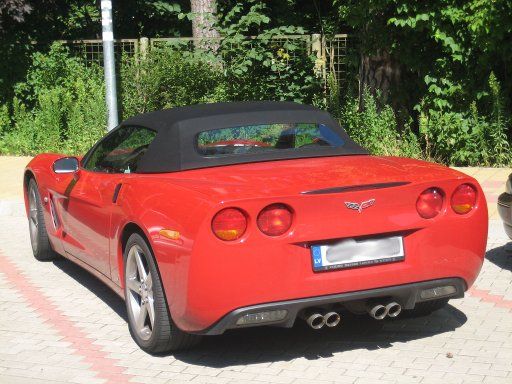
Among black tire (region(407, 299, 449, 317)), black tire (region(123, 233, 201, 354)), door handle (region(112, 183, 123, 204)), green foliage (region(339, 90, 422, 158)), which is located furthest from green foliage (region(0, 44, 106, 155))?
black tire (region(123, 233, 201, 354))

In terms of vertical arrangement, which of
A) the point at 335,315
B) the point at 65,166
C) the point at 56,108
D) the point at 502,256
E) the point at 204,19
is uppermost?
the point at 204,19

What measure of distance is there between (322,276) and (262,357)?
2.57 ft

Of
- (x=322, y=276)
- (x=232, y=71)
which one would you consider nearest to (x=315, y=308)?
(x=322, y=276)

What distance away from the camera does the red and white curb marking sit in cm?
574

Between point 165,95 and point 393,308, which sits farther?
point 165,95

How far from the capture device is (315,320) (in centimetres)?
562

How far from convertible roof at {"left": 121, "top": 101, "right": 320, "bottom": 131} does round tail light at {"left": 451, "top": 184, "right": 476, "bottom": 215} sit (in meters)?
1.46

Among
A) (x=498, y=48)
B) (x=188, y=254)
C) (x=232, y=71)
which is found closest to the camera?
(x=188, y=254)

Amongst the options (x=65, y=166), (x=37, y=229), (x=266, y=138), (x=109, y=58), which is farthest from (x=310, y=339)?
(x=109, y=58)

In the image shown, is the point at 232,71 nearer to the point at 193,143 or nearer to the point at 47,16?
the point at 47,16

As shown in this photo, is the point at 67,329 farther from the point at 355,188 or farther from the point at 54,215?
the point at 355,188

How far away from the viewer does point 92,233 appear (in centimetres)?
689

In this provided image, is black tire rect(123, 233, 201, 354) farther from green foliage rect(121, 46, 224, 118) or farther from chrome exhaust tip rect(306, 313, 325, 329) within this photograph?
green foliage rect(121, 46, 224, 118)

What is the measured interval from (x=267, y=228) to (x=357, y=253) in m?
0.54
